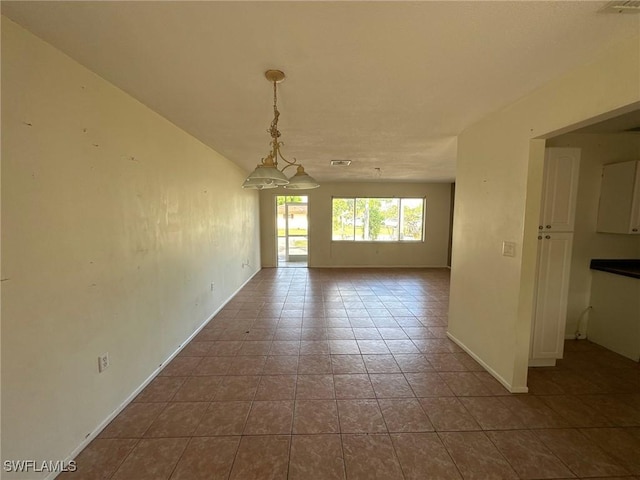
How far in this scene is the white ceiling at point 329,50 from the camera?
1.17m

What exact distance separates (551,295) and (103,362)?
3607 mm

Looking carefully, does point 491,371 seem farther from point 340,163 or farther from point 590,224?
point 340,163

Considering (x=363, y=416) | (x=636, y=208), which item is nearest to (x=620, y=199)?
(x=636, y=208)

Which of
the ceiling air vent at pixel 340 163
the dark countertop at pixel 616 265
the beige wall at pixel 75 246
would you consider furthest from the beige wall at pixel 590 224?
the beige wall at pixel 75 246

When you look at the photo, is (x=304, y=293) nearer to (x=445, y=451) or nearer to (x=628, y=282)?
(x=445, y=451)

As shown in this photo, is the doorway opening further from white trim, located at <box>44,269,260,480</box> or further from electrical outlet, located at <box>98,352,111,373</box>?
electrical outlet, located at <box>98,352,111,373</box>

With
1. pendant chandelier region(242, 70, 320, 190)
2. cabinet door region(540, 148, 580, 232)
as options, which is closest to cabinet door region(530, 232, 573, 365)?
cabinet door region(540, 148, 580, 232)

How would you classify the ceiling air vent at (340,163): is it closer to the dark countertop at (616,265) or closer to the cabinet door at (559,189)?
the cabinet door at (559,189)

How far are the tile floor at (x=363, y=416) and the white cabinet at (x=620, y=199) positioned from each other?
1.29 m

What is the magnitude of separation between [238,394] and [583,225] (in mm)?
3805

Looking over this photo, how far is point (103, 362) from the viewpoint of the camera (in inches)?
70.1

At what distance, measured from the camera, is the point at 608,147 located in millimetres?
2787

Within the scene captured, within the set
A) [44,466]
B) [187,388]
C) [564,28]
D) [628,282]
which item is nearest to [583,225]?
[628,282]

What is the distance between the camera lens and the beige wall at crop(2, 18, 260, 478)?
125 cm
